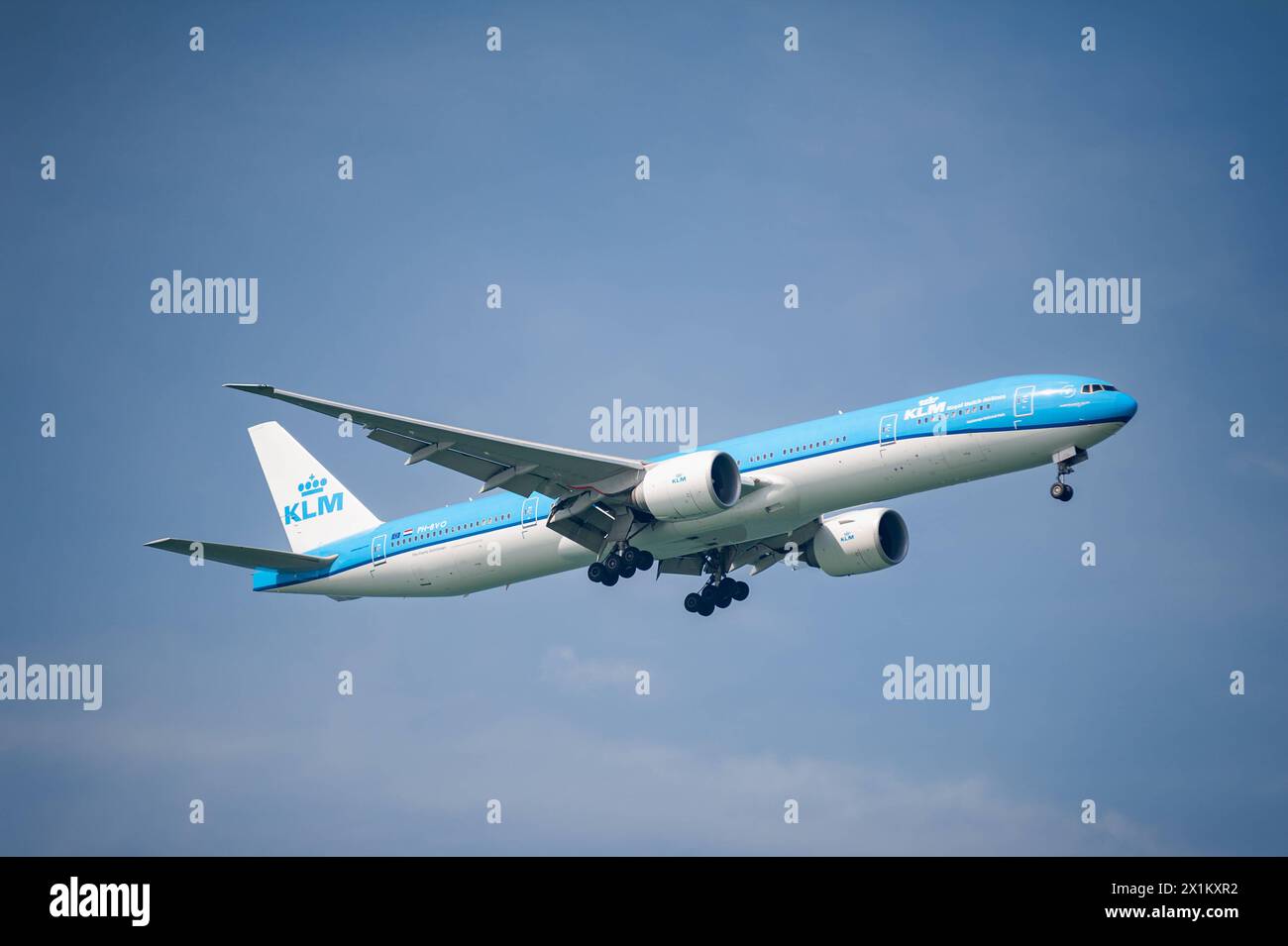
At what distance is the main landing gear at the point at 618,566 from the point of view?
1890 inches

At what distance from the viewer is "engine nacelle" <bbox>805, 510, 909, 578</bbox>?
5159 centimetres

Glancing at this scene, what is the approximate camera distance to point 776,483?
4553cm

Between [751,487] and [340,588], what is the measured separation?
16773 mm

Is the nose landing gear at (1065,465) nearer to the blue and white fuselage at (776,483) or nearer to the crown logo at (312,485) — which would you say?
the blue and white fuselage at (776,483)

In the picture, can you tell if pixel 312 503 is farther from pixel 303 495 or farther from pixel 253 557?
pixel 253 557

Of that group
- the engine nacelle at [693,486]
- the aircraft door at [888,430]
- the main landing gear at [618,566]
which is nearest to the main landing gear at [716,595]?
the main landing gear at [618,566]

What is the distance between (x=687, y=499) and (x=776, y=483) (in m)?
2.73

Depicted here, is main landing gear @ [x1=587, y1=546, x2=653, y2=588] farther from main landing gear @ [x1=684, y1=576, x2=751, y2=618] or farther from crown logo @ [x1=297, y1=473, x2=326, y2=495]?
crown logo @ [x1=297, y1=473, x2=326, y2=495]

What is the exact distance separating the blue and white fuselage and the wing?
151 millimetres

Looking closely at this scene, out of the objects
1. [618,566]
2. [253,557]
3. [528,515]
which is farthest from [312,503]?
[618,566]

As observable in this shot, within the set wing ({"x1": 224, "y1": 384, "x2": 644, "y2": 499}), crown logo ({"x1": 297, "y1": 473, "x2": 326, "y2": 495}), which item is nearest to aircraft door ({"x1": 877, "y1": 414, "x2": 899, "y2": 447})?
wing ({"x1": 224, "y1": 384, "x2": 644, "y2": 499})

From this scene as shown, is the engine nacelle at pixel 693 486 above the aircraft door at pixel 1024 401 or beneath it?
beneath

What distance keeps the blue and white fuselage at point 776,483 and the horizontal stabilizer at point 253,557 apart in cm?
15

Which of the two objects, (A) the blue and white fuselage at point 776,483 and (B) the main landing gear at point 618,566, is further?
(B) the main landing gear at point 618,566
